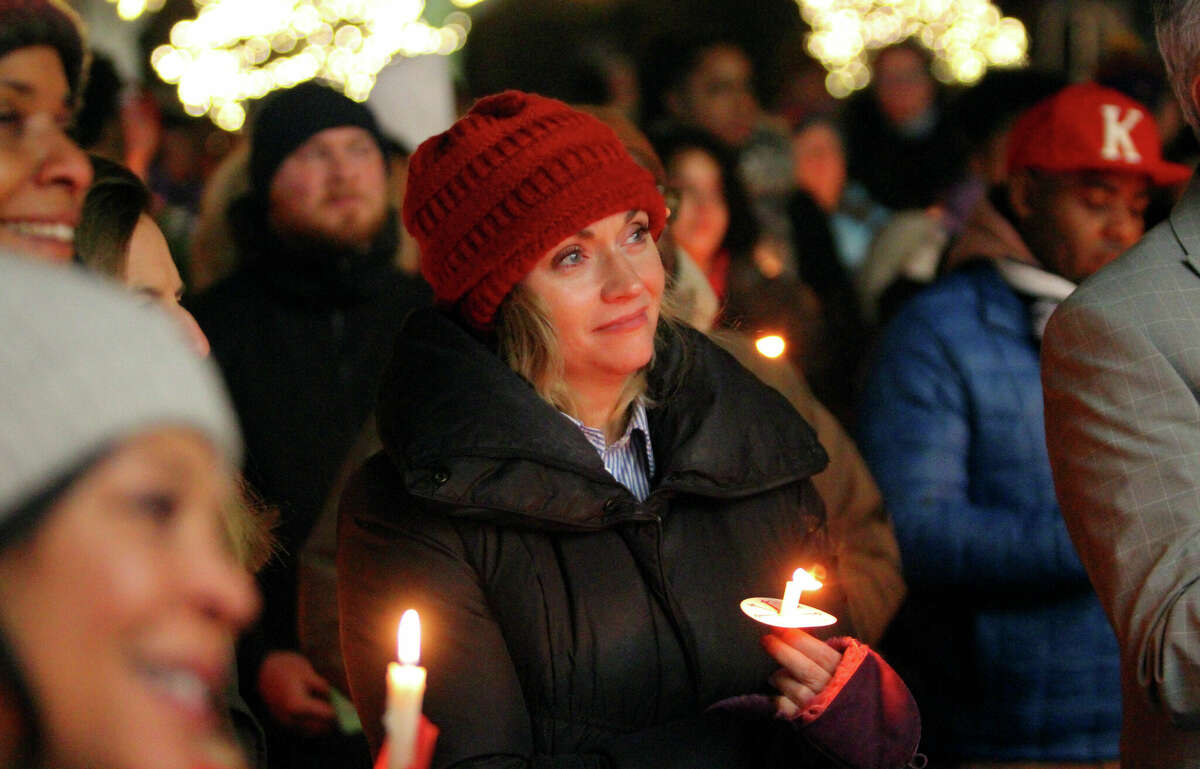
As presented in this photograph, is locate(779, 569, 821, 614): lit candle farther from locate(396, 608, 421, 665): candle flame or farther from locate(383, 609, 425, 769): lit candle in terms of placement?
locate(383, 609, 425, 769): lit candle

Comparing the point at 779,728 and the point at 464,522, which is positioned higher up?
the point at 464,522

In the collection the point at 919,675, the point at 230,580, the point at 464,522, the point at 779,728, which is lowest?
the point at 919,675

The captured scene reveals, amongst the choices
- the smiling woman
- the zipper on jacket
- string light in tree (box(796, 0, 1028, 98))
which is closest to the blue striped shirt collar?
the zipper on jacket

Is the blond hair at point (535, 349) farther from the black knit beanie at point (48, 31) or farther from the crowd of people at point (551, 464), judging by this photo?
the black knit beanie at point (48, 31)

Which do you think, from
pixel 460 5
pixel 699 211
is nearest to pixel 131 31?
pixel 460 5

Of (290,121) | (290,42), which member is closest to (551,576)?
(290,121)

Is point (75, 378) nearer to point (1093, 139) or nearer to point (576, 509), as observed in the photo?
point (576, 509)

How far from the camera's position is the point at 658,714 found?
2.21 meters

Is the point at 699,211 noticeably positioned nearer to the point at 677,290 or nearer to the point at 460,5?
the point at 677,290

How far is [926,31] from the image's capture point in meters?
9.71

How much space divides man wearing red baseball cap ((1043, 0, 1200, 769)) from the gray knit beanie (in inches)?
61.8

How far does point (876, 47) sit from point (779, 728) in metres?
8.60

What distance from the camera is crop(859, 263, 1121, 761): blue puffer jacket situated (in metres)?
3.14

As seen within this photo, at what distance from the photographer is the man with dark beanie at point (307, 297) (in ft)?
12.0
